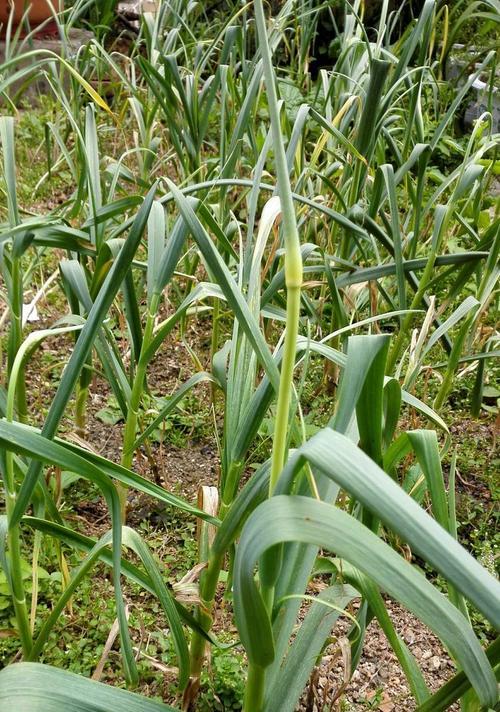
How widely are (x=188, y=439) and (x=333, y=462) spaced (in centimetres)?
114

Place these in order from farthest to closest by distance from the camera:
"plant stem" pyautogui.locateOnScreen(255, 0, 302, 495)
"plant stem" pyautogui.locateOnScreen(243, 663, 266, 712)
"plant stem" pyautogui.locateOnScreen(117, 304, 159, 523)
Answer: "plant stem" pyautogui.locateOnScreen(117, 304, 159, 523) → "plant stem" pyautogui.locateOnScreen(243, 663, 266, 712) → "plant stem" pyautogui.locateOnScreen(255, 0, 302, 495)

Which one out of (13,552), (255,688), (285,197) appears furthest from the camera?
(13,552)

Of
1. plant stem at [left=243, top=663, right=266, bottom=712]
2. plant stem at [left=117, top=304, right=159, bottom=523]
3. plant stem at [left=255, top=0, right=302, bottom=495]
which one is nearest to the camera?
plant stem at [left=255, top=0, right=302, bottom=495]

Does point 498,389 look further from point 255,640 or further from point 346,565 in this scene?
point 255,640

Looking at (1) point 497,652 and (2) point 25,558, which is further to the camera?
(2) point 25,558

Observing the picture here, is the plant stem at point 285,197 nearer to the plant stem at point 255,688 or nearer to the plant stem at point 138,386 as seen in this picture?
the plant stem at point 255,688

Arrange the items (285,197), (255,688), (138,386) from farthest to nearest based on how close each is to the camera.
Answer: (138,386), (255,688), (285,197)

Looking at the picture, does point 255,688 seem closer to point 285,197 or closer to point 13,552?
point 13,552

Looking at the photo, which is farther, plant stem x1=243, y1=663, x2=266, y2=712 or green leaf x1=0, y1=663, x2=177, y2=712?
plant stem x1=243, y1=663, x2=266, y2=712

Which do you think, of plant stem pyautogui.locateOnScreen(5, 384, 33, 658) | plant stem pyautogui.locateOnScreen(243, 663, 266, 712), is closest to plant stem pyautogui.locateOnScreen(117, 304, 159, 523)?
plant stem pyautogui.locateOnScreen(5, 384, 33, 658)

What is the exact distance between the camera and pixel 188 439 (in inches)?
62.0

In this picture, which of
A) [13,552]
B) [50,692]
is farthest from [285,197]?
[13,552]

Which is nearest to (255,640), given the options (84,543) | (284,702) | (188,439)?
(284,702)

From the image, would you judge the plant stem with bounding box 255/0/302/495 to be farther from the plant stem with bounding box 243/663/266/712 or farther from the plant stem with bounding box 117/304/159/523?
the plant stem with bounding box 117/304/159/523
